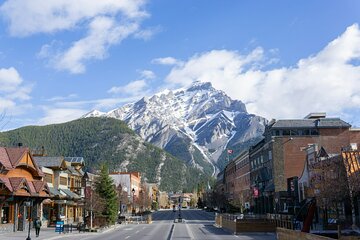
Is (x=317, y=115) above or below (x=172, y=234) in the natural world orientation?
above

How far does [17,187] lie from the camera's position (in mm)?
48219

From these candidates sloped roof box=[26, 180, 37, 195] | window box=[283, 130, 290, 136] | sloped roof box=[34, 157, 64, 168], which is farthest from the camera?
window box=[283, 130, 290, 136]

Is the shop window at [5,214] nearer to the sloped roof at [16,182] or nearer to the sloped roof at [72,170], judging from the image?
the sloped roof at [16,182]

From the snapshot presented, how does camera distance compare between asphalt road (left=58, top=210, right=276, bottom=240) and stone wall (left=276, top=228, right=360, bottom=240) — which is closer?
stone wall (left=276, top=228, right=360, bottom=240)

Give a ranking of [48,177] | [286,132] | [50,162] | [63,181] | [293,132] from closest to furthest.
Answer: [48,177] < [50,162] < [63,181] < [293,132] < [286,132]

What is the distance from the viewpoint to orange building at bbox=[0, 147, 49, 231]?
48.1m

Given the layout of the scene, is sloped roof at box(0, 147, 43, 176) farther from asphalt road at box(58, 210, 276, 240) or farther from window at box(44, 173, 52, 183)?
window at box(44, 173, 52, 183)

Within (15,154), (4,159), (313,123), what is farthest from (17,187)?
(313,123)

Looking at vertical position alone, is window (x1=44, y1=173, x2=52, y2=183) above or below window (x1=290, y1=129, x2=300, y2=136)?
below

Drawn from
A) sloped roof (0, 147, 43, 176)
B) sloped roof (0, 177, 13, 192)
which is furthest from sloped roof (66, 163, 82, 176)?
sloped roof (0, 177, 13, 192)

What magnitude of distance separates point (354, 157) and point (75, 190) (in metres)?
52.5

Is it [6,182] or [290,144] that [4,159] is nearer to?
[6,182]

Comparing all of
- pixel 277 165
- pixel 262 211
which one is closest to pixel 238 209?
pixel 262 211

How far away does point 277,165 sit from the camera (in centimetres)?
7875
